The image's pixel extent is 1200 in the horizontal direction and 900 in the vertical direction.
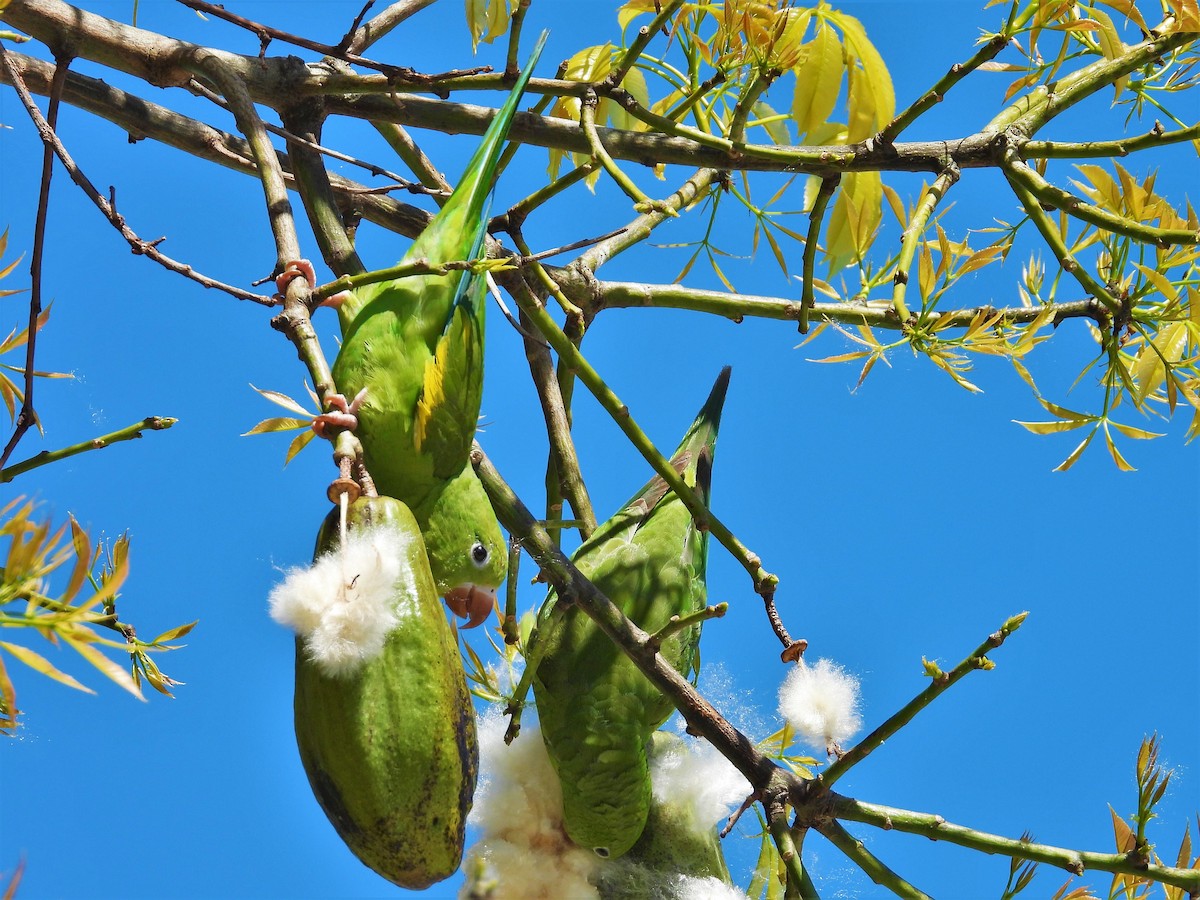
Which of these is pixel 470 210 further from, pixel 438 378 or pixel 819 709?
pixel 819 709

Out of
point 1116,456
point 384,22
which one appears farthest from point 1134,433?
point 384,22

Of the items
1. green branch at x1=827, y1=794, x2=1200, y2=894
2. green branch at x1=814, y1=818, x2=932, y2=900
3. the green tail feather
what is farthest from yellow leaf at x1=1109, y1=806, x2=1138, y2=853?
the green tail feather

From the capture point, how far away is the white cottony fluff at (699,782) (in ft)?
3.88

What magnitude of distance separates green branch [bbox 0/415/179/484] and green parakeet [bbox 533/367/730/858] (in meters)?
0.39

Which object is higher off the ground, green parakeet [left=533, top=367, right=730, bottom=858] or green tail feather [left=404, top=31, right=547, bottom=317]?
green tail feather [left=404, top=31, right=547, bottom=317]

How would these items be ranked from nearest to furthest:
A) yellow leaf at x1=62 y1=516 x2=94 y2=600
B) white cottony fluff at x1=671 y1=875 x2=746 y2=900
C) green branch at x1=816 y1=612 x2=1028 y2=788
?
yellow leaf at x1=62 y1=516 x2=94 y2=600, green branch at x1=816 y1=612 x2=1028 y2=788, white cottony fluff at x1=671 y1=875 x2=746 y2=900

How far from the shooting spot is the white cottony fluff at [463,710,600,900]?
112 cm

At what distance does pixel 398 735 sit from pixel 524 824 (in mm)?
501

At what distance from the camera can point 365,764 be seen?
73cm

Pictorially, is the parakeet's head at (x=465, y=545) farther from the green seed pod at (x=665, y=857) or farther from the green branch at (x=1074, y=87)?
the green branch at (x=1074, y=87)

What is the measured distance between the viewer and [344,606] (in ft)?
2.31

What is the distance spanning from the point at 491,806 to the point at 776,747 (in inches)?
11.8

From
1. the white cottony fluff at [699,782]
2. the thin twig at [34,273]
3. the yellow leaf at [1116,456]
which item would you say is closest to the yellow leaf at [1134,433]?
the yellow leaf at [1116,456]

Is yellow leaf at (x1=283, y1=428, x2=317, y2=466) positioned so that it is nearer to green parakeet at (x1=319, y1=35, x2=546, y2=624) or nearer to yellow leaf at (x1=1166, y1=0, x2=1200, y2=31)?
green parakeet at (x1=319, y1=35, x2=546, y2=624)
